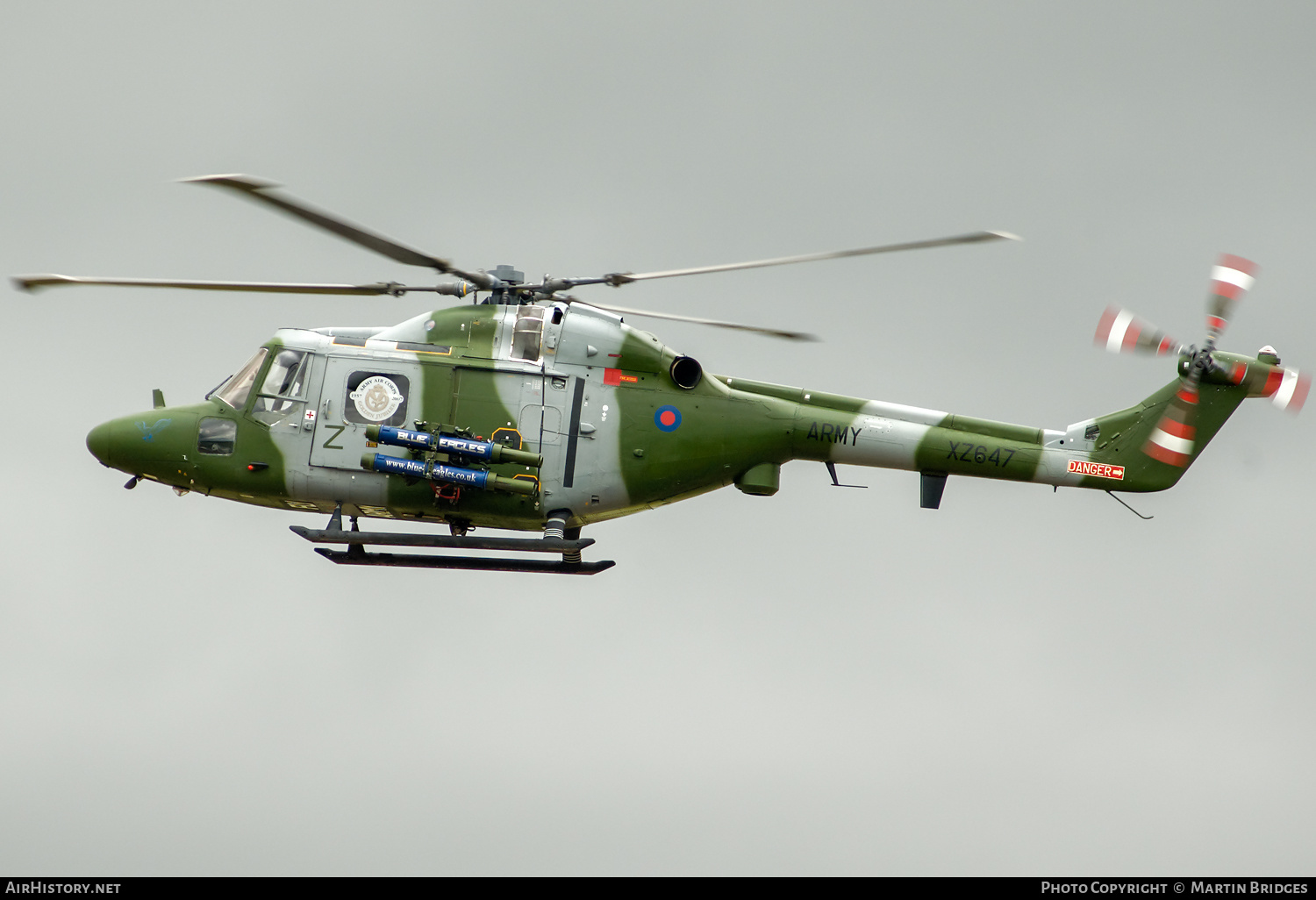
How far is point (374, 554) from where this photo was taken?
74.9 feet

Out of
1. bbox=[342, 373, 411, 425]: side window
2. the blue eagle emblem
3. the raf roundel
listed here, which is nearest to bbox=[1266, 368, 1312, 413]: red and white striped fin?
the raf roundel

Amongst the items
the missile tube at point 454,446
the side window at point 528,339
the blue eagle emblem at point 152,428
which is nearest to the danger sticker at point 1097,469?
the missile tube at point 454,446

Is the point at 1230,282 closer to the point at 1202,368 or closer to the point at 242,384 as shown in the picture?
the point at 1202,368

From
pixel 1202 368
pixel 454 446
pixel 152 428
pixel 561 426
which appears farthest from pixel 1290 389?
pixel 152 428

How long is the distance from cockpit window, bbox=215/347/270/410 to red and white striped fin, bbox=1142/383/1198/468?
42.4 feet

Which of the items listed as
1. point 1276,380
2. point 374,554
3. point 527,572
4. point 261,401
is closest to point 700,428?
point 527,572

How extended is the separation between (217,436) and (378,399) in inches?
100

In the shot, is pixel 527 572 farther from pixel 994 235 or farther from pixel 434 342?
pixel 994 235

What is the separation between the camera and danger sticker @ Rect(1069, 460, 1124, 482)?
2306 cm

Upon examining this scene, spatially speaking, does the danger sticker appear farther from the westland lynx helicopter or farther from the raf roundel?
the raf roundel

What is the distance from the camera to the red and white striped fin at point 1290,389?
22328 mm

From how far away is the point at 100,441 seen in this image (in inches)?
941

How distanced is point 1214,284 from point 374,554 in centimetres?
1232

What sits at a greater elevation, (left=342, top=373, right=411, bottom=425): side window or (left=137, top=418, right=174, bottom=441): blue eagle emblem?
(left=342, top=373, right=411, bottom=425): side window
